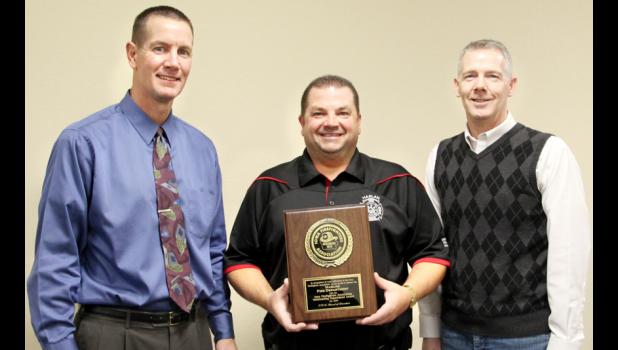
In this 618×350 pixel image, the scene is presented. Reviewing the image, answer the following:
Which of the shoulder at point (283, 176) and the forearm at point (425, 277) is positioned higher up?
the shoulder at point (283, 176)

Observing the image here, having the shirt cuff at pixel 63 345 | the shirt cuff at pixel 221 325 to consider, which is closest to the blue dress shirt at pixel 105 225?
the shirt cuff at pixel 63 345

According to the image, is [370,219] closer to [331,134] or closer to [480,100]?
[331,134]

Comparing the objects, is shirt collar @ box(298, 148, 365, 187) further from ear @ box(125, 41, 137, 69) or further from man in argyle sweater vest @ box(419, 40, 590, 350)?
ear @ box(125, 41, 137, 69)

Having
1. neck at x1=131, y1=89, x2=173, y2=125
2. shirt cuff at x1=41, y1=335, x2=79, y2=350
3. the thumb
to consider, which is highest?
neck at x1=131, y1=89, x2=173, y2=125

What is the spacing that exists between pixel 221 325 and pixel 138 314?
1.18ft

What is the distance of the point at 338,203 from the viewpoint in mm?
2234

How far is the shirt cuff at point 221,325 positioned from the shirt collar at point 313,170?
0.55 metres

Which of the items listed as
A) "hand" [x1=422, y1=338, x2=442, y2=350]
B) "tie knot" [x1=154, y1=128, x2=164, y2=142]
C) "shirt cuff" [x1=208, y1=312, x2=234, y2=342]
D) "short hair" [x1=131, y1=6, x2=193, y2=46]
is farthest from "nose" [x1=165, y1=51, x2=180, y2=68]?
"hand" [x1=422, y1=338, x2=442, y2=350]

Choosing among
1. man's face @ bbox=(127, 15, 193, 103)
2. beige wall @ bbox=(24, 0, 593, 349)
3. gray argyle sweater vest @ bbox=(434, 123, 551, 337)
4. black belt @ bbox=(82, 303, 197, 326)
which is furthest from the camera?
beige wall @ bbox=(24, 0, 593, 349)

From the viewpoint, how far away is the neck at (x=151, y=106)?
220 centimetres

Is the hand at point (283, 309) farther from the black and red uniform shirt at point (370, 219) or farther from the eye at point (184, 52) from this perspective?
the eye at point (184, 52)

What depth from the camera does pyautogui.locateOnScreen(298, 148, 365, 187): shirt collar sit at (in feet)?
7.48

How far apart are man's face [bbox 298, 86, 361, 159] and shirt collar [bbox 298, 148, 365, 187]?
0.05 metres

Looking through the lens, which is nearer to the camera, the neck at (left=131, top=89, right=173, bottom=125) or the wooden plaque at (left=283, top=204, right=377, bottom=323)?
the wooden plaque at (left=283, top=204, right=377, bottom=323)
